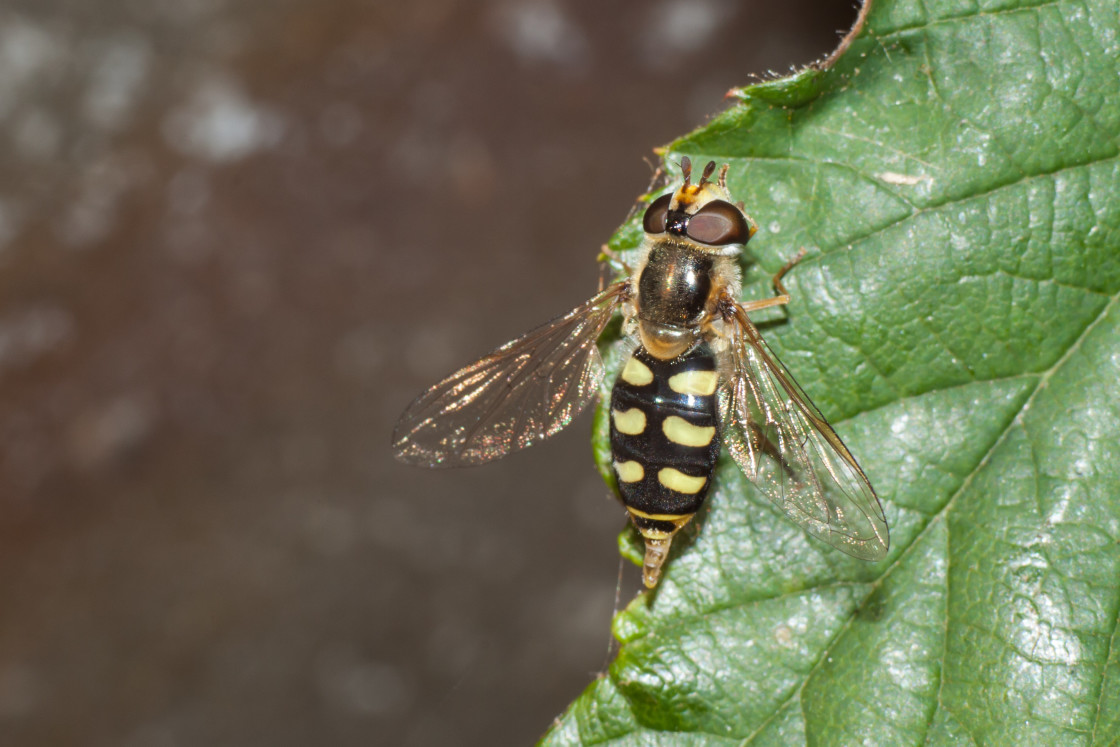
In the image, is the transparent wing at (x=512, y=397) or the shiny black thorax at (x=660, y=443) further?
the transparent wing at (x=512, y=397)

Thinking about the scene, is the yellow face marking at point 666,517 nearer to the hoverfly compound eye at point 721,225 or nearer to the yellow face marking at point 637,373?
the yellow face marking at point 637,373

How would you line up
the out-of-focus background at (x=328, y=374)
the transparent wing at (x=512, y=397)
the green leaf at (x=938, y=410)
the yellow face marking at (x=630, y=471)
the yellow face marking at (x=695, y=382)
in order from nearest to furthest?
the green leaf at (x=938, y=410) < the yellow face marking at (x=630, y=471) < the yellow face marking at (x=695, y=382) < the transparent wing at (x=512, y=397) < the out-of-focus background at (x=328, y=374)

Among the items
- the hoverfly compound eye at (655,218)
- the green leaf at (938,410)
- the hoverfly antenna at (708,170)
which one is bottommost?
the green leaf at (938,410)

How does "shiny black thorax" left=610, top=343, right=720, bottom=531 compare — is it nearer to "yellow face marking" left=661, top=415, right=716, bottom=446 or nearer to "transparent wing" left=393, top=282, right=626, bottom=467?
"yellow face marking" left=661, top=415, right=716, bottom=446

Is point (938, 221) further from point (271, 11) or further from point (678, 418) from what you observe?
point (271, 11)

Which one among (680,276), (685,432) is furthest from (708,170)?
(685,432)

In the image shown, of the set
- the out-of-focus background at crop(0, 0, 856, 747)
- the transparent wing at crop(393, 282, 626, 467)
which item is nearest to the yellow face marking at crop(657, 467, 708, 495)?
the transparent wing at crop(393, 282, 626, 467)

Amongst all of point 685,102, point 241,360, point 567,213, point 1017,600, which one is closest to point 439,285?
point 567,213

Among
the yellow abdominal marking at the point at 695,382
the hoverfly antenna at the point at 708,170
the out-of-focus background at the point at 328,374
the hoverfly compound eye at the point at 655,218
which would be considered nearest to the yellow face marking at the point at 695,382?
the yellow abdominal marking at the point at 695,382
